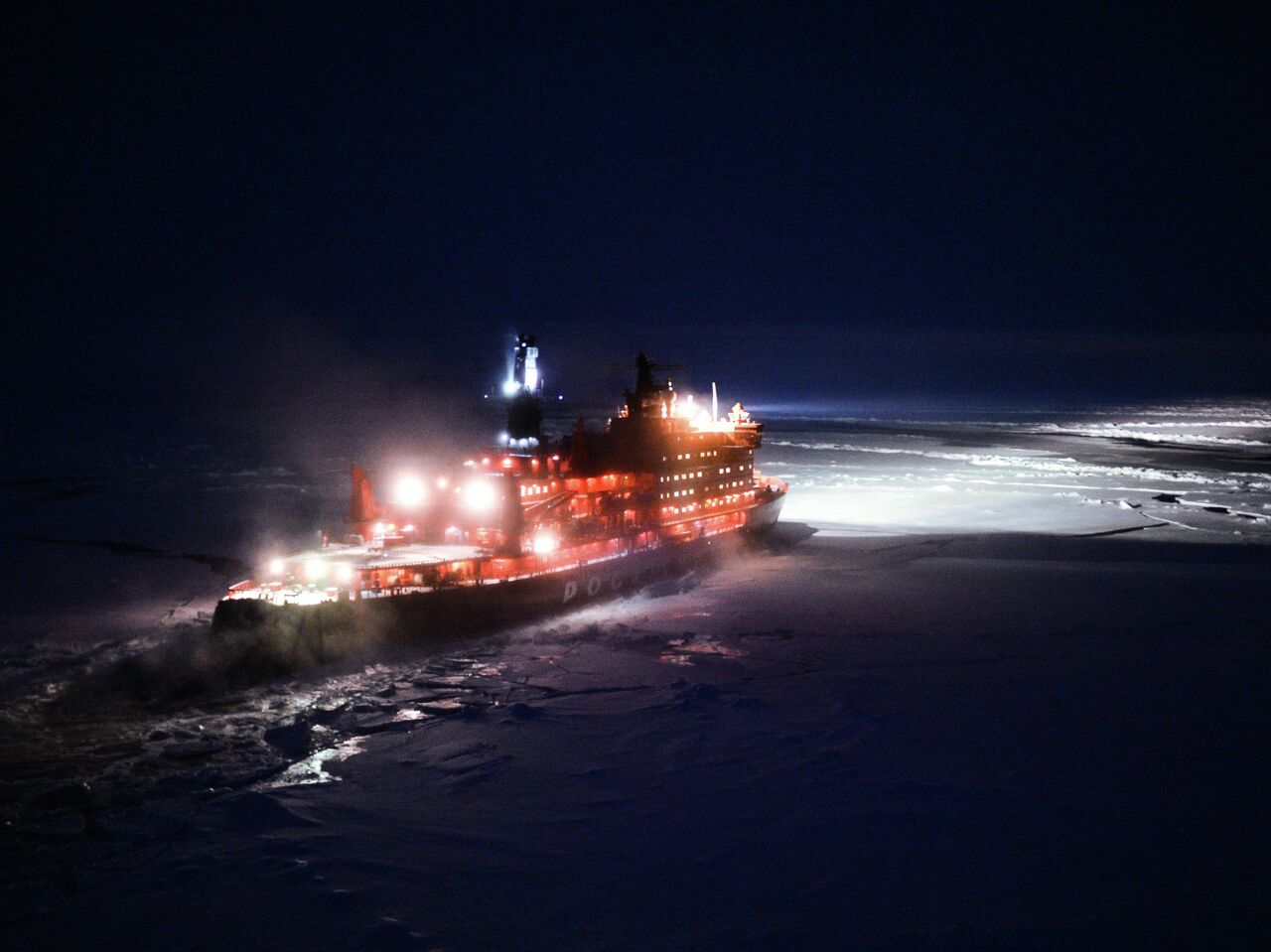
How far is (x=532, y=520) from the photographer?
77.5 ft

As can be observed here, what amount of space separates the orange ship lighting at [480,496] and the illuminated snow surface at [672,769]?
4.10 m

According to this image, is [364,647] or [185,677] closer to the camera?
[185,677]

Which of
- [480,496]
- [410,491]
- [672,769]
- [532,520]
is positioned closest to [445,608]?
[532,520]

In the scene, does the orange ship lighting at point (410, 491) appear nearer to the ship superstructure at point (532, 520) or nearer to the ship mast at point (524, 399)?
the ship superstructure at point (532, 520)

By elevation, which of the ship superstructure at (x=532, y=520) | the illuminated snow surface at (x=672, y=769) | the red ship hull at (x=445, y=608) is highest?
the ship superstructure at (x=532, y=520)

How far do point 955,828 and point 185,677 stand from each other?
1364 cm

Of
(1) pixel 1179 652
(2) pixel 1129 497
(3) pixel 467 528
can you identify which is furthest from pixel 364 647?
(2) pixel 1129 497

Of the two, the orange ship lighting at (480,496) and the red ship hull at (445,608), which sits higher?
the orange ship lighting at (480,496)

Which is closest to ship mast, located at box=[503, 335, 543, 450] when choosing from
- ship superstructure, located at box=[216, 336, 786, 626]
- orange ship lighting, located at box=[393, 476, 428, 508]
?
ship superstructure, located at box=[216, 336, 786, 626]

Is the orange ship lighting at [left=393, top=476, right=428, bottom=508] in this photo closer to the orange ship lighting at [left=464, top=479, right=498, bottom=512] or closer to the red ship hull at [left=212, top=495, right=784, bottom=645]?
the orange ship lighting at [left=464, top=479, right=498, bottom=512]

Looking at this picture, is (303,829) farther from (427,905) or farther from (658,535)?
(658,535)

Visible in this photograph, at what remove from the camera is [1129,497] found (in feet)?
138

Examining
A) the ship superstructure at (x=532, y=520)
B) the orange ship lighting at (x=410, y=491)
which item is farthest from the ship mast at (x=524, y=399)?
the orange ship lighting at (x=410, y=491)

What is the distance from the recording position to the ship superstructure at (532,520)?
19.8 metres
